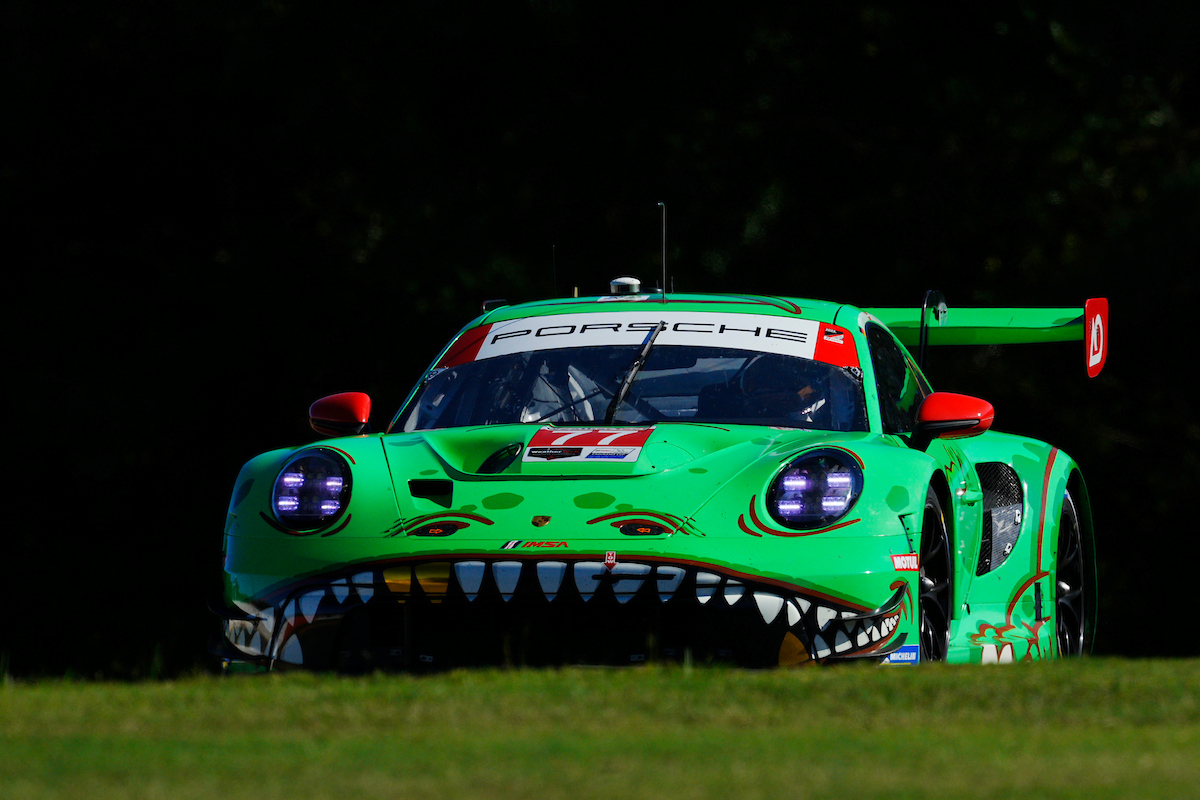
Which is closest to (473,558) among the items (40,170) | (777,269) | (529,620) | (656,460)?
(529,620)

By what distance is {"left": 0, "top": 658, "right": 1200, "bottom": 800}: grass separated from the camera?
3.29 meters

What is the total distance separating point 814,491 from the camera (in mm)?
5516

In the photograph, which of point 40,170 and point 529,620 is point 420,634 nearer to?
point 529,620

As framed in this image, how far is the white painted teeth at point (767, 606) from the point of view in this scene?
210 inches

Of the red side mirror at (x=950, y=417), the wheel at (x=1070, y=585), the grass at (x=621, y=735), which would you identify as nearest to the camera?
the grass at (x=621, y=735)

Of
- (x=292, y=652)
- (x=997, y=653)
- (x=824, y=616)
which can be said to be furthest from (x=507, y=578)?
(x=997, y=653)

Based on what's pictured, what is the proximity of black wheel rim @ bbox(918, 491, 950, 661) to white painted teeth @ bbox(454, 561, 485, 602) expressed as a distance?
1450 mm

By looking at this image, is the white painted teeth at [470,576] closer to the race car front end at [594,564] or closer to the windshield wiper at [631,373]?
the race car front end at [594,564]

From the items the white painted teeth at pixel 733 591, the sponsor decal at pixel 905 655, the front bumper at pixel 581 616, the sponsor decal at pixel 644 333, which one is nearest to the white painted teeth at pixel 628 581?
the front bumper at pixel 581 616

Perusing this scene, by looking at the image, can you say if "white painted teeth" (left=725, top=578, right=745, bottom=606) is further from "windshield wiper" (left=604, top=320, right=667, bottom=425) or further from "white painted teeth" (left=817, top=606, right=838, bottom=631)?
"windshield wiper" (left=604, top=320, right=667, bottom=425)

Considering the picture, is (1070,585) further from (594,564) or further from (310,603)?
(310,603)

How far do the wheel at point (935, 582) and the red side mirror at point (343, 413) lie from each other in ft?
6.88

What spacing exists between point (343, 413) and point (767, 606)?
211cm

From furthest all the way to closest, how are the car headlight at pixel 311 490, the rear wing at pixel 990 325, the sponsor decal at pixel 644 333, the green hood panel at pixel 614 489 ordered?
the rear wing at pixel 990 325
the sponsor decal at pixel 644 333
the car headlight at pixel 311 490
the green hood panel at pixel 614 489
